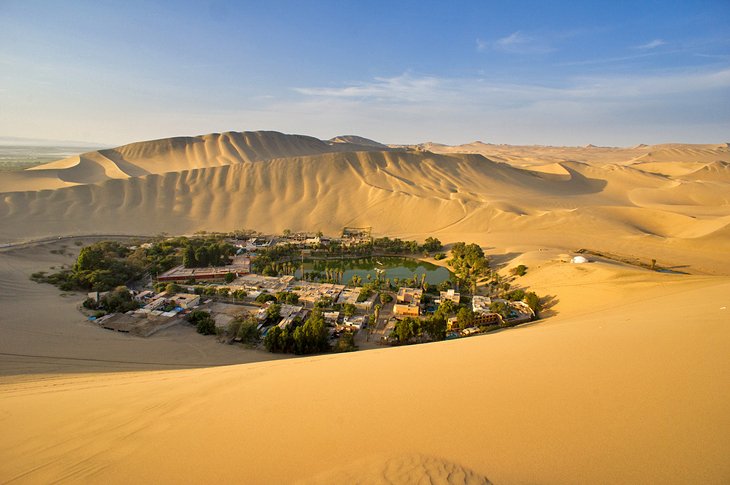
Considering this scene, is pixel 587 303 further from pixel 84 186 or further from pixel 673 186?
pixel 673 186

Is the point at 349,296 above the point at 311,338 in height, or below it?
below

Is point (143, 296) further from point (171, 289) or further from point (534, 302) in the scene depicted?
point (534, 302)

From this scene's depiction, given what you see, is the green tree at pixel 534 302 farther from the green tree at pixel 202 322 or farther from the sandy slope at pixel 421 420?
the green tree at pixel 202 322

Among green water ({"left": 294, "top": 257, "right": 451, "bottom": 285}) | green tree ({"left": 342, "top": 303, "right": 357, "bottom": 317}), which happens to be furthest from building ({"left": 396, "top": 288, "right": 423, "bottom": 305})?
green tree ({"left": 342, "top": 303, "right": 357, "bottom": 317})

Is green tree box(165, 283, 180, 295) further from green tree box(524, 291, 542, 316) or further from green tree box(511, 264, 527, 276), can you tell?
green tree box(511, 264, 527, 276)

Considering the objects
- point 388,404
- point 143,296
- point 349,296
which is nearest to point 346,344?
point 349,296

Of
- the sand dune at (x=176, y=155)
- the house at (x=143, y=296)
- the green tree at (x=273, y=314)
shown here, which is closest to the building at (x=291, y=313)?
the green tree at (x=273, y=314)

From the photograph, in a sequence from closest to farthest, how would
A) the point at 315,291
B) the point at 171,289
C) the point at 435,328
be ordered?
1. the point at 435,328
2. the point at 171,289
3. the point at 315,291
